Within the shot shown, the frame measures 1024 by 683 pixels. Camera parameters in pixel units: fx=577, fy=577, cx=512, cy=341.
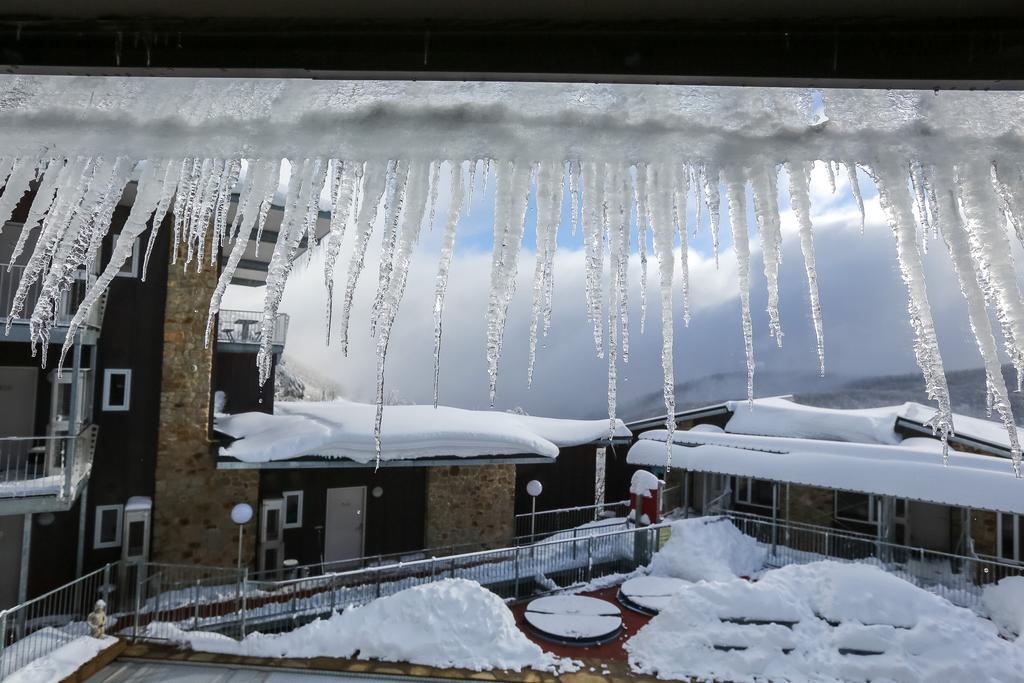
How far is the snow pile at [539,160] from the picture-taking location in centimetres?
124

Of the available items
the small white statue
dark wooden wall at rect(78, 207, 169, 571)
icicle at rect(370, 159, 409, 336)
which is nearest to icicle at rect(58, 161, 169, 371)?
icicle at rect(370, 159, 409, 336)

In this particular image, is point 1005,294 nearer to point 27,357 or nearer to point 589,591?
point 589,591

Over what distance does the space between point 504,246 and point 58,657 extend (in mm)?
9579

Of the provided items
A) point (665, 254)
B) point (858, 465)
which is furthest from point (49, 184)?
point (858, 465)

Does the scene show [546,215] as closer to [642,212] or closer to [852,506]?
[642,212]

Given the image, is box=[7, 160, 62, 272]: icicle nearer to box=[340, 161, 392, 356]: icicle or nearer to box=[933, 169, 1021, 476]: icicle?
box=[340, 161, 392, 356]: icicle

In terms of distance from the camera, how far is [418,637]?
29.9 ft

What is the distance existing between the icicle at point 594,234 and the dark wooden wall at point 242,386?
1662cm

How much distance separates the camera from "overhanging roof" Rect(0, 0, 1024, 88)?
104 centimetres

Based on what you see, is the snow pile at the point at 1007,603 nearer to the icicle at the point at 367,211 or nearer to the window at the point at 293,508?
the icicle at the point at 367,211

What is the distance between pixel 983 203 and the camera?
1.32 metres

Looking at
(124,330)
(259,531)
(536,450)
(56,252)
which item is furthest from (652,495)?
(56,252)

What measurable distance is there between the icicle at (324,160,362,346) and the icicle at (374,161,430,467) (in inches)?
5.7

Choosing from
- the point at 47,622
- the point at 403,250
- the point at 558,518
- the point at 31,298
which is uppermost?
the point at 31,298
